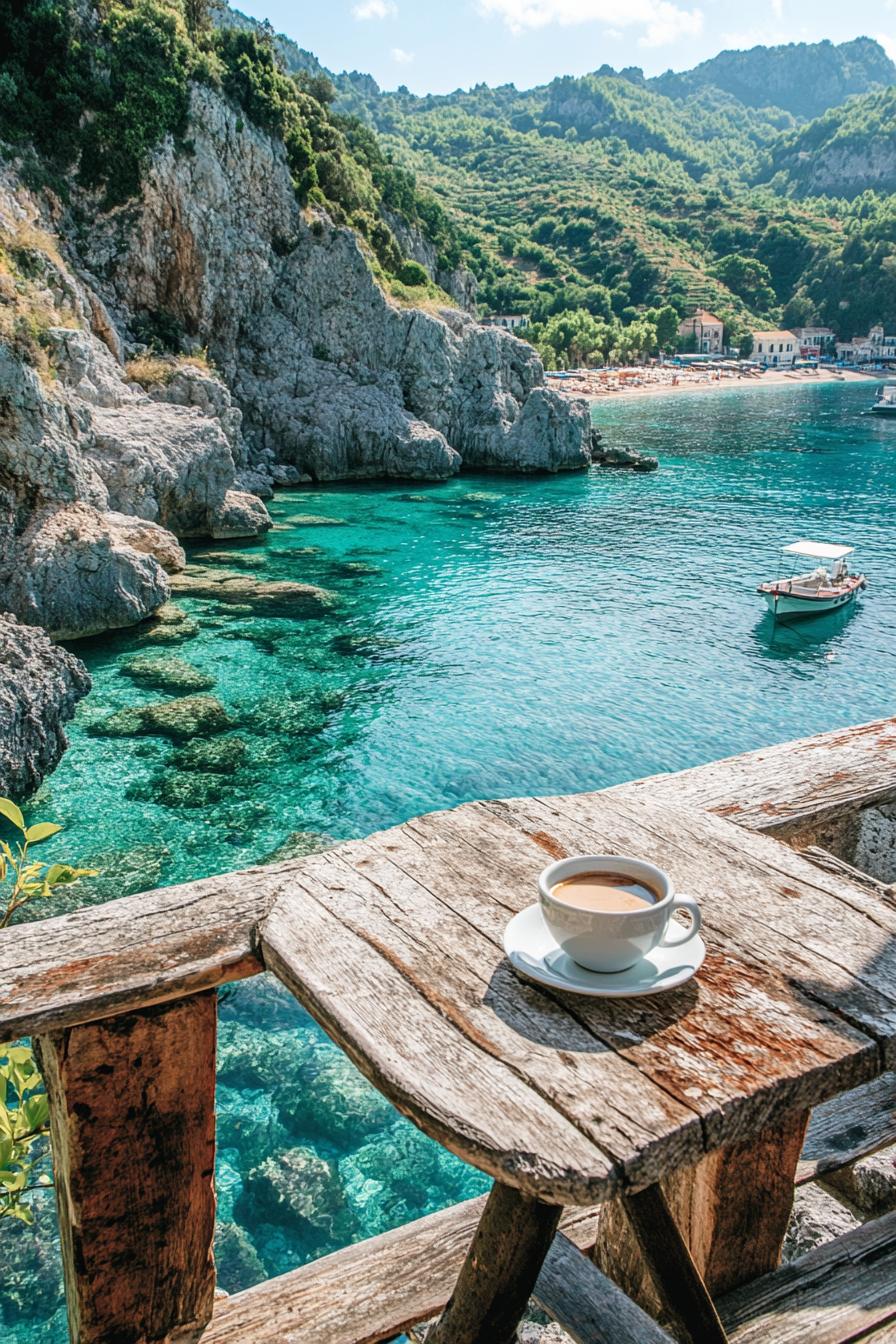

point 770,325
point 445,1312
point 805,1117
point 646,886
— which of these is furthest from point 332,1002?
point 770,325

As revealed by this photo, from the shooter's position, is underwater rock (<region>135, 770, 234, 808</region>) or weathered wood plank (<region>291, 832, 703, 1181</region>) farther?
underwater rock (<region>135, 770, 234, 808</region>)

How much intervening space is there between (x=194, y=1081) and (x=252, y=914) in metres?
0.33

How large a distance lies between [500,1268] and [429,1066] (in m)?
0.60

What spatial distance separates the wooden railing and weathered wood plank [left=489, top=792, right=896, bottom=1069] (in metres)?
0.22

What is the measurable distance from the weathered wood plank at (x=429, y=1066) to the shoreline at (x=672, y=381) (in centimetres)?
7625

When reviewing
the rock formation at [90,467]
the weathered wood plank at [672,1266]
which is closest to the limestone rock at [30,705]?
the rock formation at [90,467]

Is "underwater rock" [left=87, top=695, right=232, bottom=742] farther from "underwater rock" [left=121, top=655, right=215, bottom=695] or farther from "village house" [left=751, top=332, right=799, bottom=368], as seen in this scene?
"village house" [left=751, top=332, right=799, bottom=368]

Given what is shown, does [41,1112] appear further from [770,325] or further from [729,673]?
[770,325]

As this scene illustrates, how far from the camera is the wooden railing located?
1.64 m

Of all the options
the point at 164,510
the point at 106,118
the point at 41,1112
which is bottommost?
the point at 164,510

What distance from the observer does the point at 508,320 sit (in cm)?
10356

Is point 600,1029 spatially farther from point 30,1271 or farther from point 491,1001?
point 30,1271

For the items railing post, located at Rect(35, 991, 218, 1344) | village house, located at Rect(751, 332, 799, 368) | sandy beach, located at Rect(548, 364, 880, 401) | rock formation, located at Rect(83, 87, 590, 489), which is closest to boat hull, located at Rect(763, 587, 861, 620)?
rock formation, located at Rect(83, 87, 590, 489)

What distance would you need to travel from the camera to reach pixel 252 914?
5.92 feet
